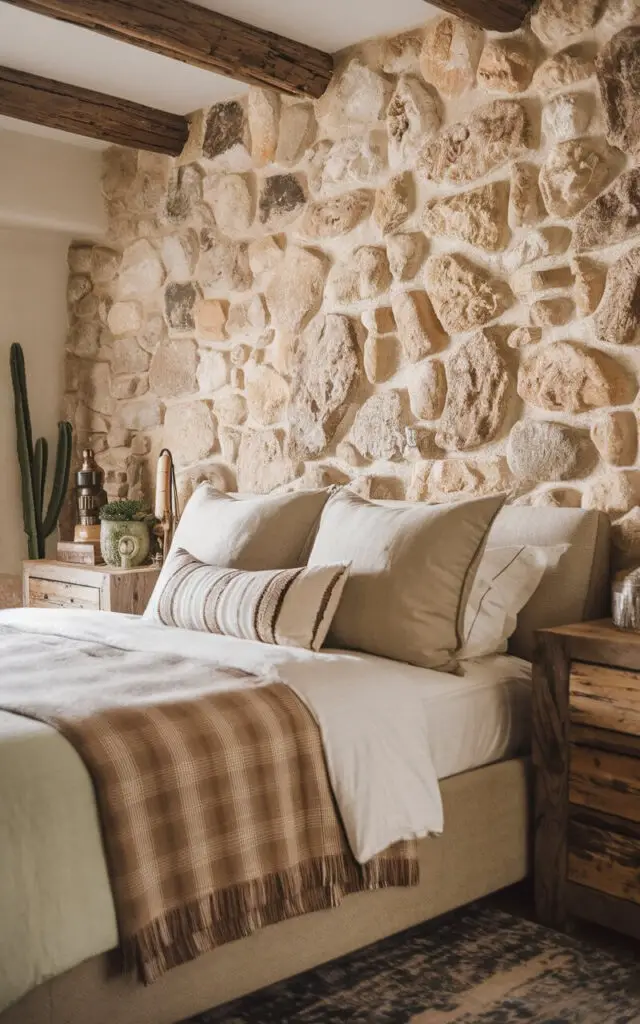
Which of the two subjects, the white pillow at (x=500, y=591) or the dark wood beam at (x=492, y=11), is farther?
the dark wood beam at (x=492, y=11)

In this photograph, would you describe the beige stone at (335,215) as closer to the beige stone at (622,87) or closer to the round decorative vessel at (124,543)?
the beige stone at (622,87)

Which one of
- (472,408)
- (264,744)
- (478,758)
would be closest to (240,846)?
(264,744)

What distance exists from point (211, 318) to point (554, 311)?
1.62 m

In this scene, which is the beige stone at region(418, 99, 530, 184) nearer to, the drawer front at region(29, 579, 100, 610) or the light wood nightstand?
the light wood nightstand

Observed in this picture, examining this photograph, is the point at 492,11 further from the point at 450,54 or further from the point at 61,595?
the point at 61,595

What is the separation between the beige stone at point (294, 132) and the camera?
12.7 ft

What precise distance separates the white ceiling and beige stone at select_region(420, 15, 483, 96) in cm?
8

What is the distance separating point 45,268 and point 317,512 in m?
2.24

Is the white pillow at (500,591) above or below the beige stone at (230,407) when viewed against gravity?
below

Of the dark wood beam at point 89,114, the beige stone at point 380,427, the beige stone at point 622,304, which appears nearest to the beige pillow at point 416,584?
the beige stone at point 622,304

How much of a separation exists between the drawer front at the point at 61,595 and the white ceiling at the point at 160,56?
1.88 metres

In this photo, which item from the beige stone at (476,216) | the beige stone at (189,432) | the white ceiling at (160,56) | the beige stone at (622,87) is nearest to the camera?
the beige stone at (622,87)

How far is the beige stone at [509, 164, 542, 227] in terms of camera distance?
317 centimetres

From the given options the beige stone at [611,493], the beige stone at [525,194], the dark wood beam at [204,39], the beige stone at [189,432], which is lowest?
the beige stone at [611,493]
